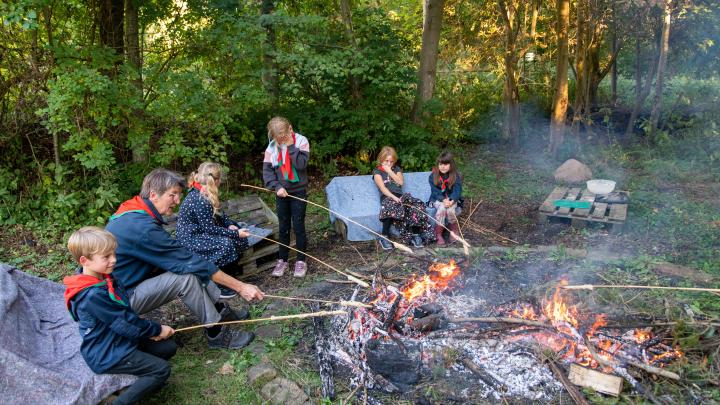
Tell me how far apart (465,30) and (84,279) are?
11.5 m

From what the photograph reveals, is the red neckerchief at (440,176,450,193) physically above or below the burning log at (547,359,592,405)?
above

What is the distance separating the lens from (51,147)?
746 cm

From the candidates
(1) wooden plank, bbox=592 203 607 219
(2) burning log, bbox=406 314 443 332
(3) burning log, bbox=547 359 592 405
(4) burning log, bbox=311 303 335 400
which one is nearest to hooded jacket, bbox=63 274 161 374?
(4) burning log, bbox=311 303 335 400

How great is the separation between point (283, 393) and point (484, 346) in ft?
5.39

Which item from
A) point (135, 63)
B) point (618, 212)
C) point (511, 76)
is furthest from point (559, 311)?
point (511, 76)

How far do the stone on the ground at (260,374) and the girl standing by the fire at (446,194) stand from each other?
315cm

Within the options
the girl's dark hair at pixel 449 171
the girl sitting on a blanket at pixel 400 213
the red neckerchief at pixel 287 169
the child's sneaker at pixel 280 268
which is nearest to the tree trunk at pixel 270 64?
the red neckerchief at pixel 287 169

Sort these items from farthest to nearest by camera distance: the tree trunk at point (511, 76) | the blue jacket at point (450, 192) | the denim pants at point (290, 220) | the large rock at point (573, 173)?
the tree trunk at point (511, 76) < the large rock at point (573, 173) < the blue jacket at point (450, 192) < the denim pants at point (290, 220)

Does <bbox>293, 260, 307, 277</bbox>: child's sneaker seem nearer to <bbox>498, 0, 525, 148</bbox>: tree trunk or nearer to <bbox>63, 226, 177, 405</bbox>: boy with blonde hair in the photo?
<bbox>63, 226, 177, 405</bbox>: boy with blonde hair

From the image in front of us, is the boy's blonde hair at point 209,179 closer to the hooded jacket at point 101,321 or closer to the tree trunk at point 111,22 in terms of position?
the hooded jacket at point 101,321

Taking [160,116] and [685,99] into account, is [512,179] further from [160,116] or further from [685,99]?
[160,116]

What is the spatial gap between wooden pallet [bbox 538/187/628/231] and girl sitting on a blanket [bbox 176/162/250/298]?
4.41 meters

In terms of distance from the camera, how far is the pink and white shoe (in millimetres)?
5434

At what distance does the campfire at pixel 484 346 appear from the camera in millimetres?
3562
